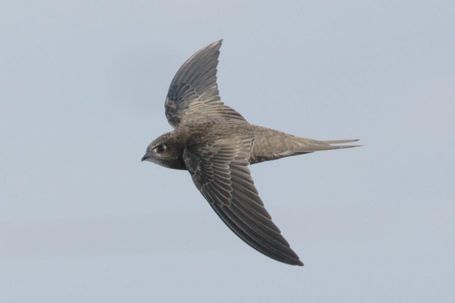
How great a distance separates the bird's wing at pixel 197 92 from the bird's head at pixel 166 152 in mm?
1110

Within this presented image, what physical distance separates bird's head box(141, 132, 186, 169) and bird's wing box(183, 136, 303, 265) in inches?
14.0

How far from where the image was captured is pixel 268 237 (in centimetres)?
1425

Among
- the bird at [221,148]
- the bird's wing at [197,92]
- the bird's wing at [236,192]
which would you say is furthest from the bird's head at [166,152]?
the bird's wing at [197,92]

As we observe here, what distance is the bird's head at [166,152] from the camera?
1678 cm

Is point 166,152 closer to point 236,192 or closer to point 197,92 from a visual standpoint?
point 236,192


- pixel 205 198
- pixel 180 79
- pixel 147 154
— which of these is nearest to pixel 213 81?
pixel 180 79

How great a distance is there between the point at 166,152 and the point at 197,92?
2.18 meters

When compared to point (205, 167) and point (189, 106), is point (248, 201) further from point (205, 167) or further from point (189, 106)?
point (189, 106)

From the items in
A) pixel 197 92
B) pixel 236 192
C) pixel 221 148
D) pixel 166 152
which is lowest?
pixel 236 192

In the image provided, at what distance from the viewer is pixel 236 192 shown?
15352 mm

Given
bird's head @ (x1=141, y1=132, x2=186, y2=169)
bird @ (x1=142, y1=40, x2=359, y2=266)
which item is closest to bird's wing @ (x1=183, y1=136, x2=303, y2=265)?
bird @ (x1=142, y1=40, x2=359, y2=266)

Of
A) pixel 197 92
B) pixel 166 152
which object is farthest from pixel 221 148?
pixel 197 92

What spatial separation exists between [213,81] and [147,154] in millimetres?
2336

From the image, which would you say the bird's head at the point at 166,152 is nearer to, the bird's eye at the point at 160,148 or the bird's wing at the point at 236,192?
the bird's eye at the point at 160,148
